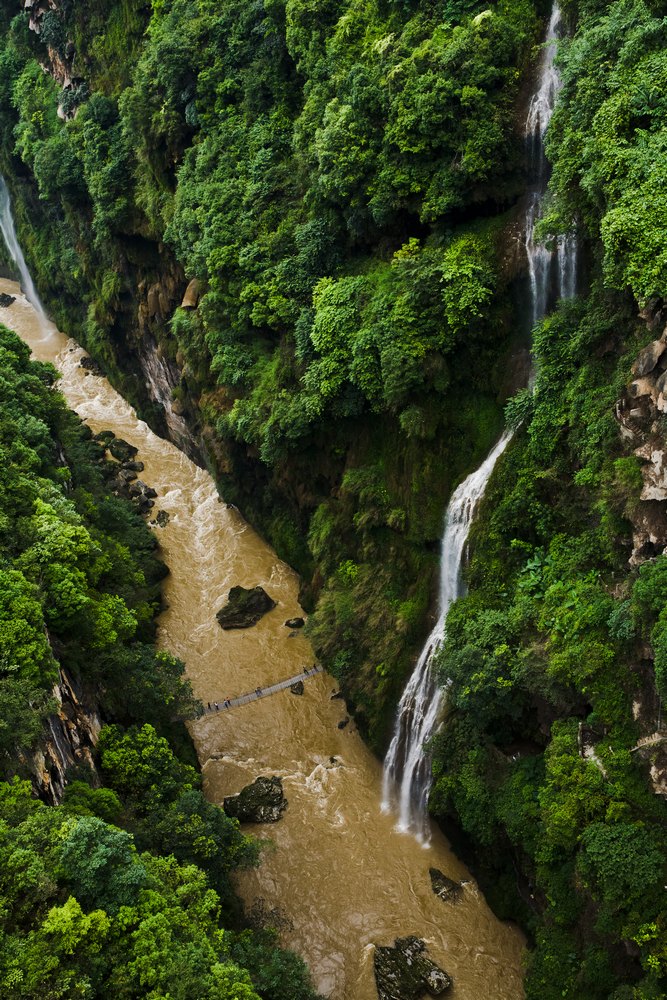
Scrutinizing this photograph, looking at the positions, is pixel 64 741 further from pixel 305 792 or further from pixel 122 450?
pixel 122 450

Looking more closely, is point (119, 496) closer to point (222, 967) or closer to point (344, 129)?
point (344, 129)

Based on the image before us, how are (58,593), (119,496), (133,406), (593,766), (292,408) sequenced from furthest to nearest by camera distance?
(133,406), (119,496), (292,408), (58,593), (593,766)

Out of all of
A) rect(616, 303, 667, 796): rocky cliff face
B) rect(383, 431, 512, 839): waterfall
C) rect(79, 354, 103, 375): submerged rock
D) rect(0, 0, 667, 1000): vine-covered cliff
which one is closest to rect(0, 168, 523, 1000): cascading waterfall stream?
rect(383, 431, 512, 839): waterfall

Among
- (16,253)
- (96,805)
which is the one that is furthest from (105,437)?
(96,805)

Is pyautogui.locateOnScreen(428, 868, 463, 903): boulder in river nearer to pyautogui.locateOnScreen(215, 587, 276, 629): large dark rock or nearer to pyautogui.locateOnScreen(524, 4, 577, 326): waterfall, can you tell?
pyautogui.locateOnScreen(215, 587, 276, 629): large dark rock

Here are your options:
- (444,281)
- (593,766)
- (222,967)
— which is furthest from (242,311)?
(222,967)
